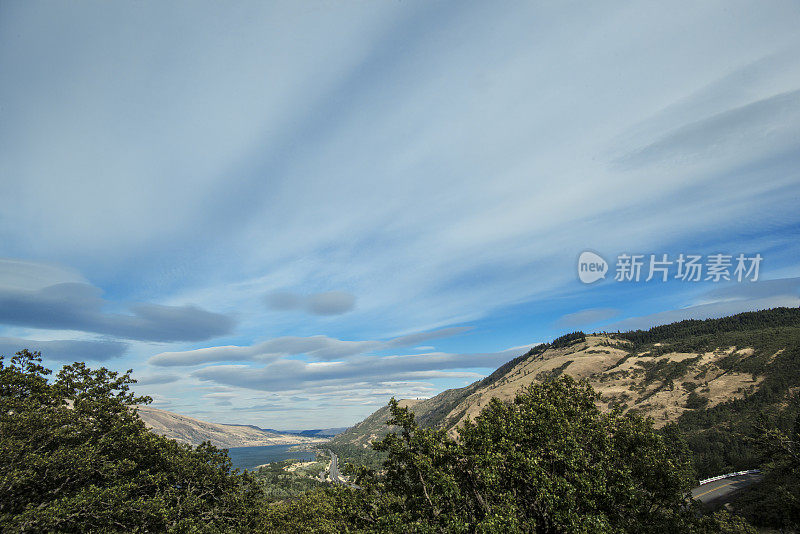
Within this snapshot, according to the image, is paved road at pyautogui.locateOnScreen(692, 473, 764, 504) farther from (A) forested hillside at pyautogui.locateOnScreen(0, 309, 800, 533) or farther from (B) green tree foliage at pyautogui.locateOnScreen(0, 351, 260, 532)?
(B) green tree foliage at pyautogui.locateOnScreen(0, 351, 260, 532)

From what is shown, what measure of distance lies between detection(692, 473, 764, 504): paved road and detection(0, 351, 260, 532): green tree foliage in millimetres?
84137

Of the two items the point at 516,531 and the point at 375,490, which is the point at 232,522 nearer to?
the point at 375,490

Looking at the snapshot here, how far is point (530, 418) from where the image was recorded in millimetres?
25828

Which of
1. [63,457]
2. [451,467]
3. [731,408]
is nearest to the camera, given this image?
[451,467]

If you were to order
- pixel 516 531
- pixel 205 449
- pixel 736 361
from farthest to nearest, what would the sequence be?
1. pixel 736 361
2. pixel 205 449
3. pixel 516 531

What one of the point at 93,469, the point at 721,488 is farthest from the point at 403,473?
the point at 721,488

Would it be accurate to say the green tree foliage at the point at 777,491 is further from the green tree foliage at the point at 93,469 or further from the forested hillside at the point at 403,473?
the green tree foliage at the point at 93,469

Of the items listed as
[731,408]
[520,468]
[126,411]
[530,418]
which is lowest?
[731,408]

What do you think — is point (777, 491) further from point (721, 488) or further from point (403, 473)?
point (403, 473)

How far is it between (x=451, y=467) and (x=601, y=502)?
31.4 feet

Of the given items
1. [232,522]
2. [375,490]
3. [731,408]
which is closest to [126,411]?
[232,522]

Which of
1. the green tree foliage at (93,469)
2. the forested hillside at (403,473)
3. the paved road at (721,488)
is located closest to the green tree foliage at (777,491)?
the forested hillside at (403,473)

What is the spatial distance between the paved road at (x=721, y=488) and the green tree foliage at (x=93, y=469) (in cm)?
8414

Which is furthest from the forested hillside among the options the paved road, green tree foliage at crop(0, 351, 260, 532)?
the paved road
